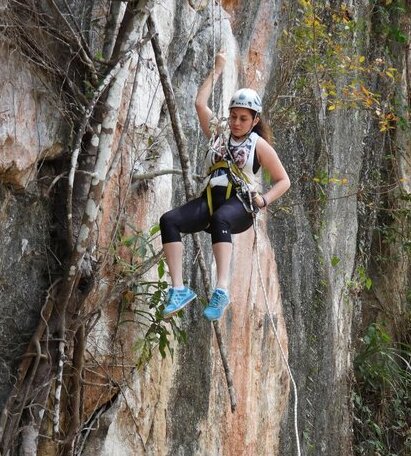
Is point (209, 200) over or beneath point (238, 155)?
beneath

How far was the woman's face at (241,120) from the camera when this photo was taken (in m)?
5.91

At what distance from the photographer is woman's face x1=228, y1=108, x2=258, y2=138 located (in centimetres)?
591

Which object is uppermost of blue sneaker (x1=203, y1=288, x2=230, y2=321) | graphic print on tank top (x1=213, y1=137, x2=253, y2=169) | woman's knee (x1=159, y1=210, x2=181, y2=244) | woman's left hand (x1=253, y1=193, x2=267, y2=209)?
graphic print on tank top (x1=213, y1=137, x2=253, y2=169)

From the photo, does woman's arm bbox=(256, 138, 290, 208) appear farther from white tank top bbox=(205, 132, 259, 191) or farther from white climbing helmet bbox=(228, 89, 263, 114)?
white climbing helmet bbox=(228, 89, 263, 114)

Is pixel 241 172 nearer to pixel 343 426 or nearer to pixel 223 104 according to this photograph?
pixel 223 104

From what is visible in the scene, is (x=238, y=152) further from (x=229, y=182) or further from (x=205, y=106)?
(x=205, y=106)

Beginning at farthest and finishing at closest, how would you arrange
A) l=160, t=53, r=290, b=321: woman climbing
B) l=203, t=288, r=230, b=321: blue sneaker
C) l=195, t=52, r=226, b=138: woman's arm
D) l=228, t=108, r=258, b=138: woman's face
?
1. l=195, t=52, r=226, b=138: woman's arm
2. l=228, t=108, r=258, b=138: woman's face
3. l=160, t=53, r=290, b=321: woman climbing
4. l=203, t=288, r=230, b=321: blue sneaker

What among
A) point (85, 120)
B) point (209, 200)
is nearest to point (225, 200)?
point (209, 200)

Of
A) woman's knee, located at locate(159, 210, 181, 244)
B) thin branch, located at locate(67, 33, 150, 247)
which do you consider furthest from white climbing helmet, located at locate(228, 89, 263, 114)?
woman's knee, located at locate(159, 210, 181, 244)

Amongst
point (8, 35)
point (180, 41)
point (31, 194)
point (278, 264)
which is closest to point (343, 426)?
point (278, 264)

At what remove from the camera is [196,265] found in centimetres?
751

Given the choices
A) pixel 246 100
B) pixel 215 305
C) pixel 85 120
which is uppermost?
pixel 246 100

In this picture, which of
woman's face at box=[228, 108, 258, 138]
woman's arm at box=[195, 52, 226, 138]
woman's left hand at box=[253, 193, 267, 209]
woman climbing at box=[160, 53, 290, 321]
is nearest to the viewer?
woman climbing at box=[160, 53, 290, 321]

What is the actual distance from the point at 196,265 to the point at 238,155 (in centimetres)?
181
